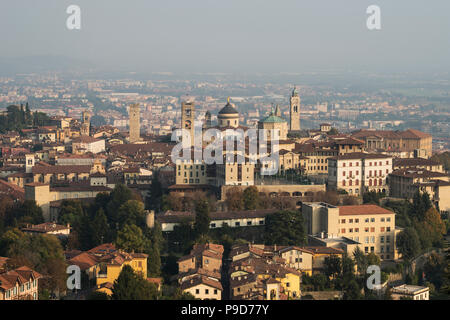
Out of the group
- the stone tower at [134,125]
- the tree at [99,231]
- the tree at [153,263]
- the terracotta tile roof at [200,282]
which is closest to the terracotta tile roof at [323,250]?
the terracotta tile roof at [200,282]

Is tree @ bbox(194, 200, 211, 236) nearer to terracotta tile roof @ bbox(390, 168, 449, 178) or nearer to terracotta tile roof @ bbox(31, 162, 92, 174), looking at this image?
terracotta tile roof @ bbox(390, 168, 449, 178)

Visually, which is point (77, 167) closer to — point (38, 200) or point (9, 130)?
point (38, 200)

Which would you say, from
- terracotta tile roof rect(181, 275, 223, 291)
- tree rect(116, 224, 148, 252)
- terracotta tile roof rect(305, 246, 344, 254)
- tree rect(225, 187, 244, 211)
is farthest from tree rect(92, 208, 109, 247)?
terracotta tile roof rect(305, 246, 344, 254)

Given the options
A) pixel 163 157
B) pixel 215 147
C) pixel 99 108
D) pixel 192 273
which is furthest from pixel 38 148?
pixel 99 108

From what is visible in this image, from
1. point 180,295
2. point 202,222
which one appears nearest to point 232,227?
point 202,222
